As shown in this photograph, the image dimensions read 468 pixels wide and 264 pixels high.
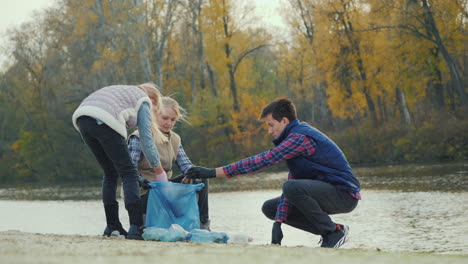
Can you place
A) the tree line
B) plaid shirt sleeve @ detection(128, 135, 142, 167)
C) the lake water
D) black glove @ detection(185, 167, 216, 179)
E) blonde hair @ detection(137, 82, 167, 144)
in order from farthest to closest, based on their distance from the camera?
the tree line → the lake water → plaid shirt sleeve @ detection(128, 135, 142, 167) → blonde hair @ detection(137, 82, 167, 144) → black glove @ detection(185, 167, 216, 179)

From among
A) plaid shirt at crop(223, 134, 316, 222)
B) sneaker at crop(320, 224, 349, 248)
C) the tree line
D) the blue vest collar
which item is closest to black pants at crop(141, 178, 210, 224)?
plaid shirt at crop(223, 134, 316, 222)

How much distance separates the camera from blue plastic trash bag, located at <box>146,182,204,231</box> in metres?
6.12

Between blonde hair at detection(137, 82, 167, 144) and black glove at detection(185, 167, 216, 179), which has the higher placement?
blonde hair at detection(137, 82, 167, 144)

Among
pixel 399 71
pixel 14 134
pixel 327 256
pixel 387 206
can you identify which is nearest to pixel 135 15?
pixel 399 71

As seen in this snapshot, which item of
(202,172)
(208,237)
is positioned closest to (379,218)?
(208,237)

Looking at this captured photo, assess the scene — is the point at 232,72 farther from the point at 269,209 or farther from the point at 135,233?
the point at 135,233

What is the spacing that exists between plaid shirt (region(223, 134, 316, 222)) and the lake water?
100 cm

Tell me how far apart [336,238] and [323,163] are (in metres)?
0.63

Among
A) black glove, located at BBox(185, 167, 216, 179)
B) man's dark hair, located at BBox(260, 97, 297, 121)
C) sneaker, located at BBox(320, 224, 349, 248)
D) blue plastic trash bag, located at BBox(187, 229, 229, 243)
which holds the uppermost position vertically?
man's dark hair, located at BBox(260, 97, 297, 121)

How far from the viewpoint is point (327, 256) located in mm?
3703

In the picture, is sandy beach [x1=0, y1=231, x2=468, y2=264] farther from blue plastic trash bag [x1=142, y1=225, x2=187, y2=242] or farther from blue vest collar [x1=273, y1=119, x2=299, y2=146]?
blue vest collar [x1=273, y1=119, x2=299, y2=146]

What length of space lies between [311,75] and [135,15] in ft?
28.9

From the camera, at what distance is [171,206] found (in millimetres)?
6176

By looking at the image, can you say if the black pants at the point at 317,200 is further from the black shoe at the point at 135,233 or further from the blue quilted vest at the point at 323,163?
the black shoe at the point at 135,233
